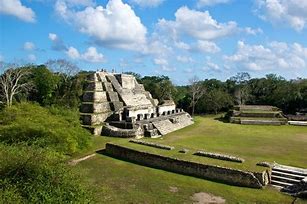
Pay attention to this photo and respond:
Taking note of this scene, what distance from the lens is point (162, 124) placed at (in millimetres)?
28312

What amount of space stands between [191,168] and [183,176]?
0.58m

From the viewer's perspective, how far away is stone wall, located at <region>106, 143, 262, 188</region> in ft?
44.0

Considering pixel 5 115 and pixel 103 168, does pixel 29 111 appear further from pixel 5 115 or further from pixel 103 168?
pixel 103 168

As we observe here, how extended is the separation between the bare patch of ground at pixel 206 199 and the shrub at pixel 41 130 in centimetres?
709

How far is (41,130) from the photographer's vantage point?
52.1ft

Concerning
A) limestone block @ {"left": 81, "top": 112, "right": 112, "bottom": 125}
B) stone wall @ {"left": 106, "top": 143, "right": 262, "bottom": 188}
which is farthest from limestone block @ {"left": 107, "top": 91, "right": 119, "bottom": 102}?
stone wall @ {"left": 106, "top": 143, "right": 262, "bottom": 188}

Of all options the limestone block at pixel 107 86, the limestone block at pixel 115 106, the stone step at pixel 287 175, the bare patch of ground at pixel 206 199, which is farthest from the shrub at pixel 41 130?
the limestone block at pixel 107 86

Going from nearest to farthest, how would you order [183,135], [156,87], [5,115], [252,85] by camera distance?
[5,115] → [183,135] → [156,87] → [252,85]

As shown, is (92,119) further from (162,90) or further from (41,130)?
(162,90)

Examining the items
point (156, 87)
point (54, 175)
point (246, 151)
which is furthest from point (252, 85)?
point (54, 175)

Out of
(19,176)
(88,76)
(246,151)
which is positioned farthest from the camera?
(88,76)

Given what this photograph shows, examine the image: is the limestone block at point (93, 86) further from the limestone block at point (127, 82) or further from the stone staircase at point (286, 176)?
the stone staircase at point (286, 176)

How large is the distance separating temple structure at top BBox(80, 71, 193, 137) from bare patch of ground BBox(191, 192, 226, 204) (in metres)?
12.3

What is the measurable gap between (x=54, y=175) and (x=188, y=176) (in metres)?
7.46
